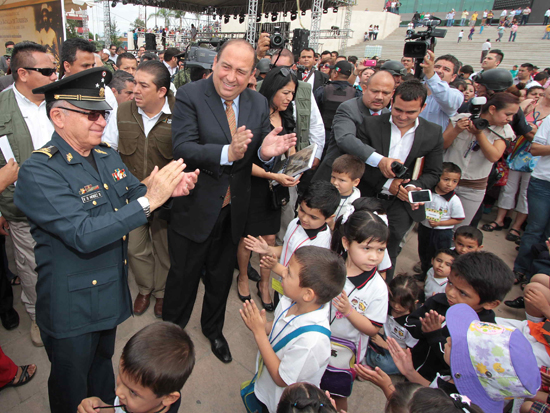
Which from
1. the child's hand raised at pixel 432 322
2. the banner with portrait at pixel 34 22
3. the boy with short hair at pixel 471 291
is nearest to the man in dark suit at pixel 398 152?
the boy with short hair at pixel 471 291

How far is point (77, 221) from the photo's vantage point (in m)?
1.39

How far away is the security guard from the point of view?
1.40m

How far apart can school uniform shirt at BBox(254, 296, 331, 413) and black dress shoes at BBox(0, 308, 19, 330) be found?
208 cm

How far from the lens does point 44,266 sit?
1557 mm

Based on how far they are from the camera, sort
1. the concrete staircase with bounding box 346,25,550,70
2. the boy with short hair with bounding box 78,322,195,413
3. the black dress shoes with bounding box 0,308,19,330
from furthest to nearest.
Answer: the concrete staircase with bounding box 346,25,550,70, the black dress shoes with bounding box 0,308,19,330, the boy with short hair with bounding box 78,322,195,413

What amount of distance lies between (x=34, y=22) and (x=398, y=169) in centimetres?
612

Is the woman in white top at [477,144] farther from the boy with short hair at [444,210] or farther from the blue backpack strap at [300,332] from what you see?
the blue backpack strap at [300,332]

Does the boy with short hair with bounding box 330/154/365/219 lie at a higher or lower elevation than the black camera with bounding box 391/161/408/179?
lower

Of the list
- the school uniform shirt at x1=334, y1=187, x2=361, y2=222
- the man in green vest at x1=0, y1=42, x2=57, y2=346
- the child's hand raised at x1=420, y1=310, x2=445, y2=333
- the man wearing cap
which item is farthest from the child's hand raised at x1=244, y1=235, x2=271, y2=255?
the man wearing cap

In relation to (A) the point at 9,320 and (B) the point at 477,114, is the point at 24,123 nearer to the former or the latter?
(A) the point at 9,320

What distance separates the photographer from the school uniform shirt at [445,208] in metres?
3.44

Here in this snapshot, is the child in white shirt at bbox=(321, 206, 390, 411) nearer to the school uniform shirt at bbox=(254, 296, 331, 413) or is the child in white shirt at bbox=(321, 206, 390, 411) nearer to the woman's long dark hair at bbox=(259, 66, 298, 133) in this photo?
the school uniform shirt at bbox=(254, 296, 331, 413)

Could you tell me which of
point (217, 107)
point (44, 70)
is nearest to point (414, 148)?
point (217, 107)

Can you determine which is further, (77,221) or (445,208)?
(445,208)
